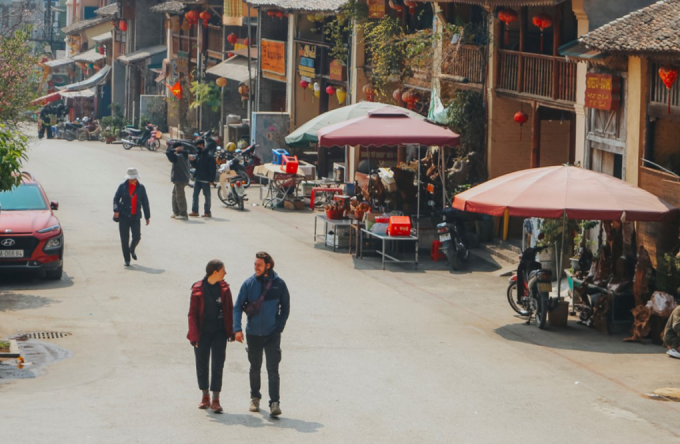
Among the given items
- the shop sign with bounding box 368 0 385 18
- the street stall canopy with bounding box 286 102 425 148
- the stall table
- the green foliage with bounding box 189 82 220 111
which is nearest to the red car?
the stall table

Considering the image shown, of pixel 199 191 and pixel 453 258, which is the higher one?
pixel 199 191

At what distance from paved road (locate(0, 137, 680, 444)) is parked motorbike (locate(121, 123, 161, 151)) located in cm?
2684

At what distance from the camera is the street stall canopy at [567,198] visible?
15250 mm

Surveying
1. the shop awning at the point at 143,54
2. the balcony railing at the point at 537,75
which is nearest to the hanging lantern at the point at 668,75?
the balcony railing at the point at 537,75

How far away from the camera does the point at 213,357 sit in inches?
439

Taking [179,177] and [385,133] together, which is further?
[179,177]

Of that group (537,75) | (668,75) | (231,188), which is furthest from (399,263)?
(231,188)

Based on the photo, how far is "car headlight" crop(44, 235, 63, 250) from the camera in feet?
60.8

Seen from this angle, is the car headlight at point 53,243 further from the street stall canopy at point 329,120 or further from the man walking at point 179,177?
the street stall canopy at point 329,120

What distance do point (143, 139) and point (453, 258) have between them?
31052mm

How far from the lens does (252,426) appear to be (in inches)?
421

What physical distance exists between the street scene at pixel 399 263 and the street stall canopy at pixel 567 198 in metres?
0.04

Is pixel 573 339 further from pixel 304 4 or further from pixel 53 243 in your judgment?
pixel 304 4

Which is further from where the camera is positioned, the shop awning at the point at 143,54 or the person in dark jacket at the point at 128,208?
the shop awning at the point at 143,54
